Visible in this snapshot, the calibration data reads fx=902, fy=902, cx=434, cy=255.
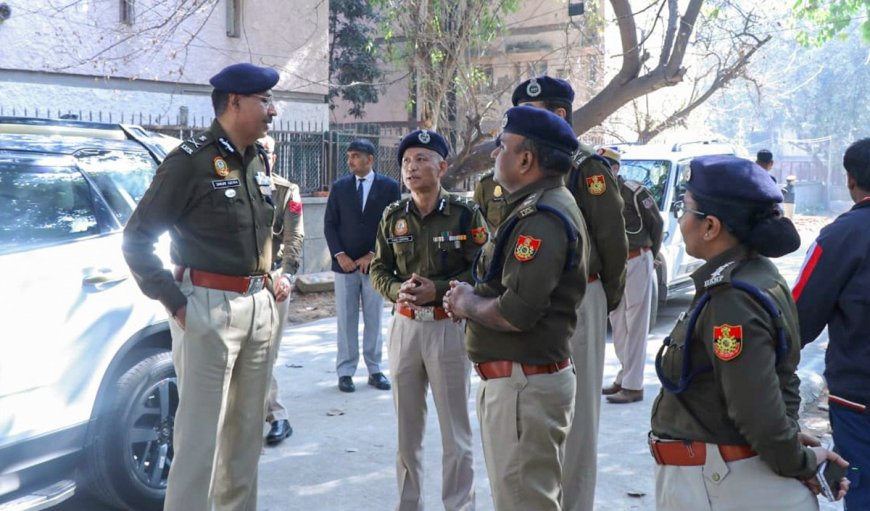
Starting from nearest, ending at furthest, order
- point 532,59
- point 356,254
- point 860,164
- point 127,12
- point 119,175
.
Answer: point 860,164
point 119,175
point 356,254
point 127,12
point 532,59

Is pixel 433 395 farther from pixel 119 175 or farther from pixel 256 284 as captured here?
pixel 119 175

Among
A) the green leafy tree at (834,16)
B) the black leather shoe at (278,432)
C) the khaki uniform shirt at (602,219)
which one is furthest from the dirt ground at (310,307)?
the green leafy tree at (834,16)

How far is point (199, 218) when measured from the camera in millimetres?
4008

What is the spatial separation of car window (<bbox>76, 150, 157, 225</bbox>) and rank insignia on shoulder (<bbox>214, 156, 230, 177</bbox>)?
105 cm

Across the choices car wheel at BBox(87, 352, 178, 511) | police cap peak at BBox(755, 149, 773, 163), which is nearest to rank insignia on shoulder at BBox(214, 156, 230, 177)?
car wheel at BBox(87, 352, 178, 511)

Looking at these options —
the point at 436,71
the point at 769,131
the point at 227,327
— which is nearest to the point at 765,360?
the point at 227,327

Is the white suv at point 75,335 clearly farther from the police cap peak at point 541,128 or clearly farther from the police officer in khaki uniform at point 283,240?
the police cap peak at point 541,128

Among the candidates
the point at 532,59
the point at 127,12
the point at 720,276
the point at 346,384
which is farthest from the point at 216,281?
the point at 532,59

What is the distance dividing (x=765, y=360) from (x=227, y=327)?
7.84 feet

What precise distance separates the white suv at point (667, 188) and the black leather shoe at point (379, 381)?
392cm

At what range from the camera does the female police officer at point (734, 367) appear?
2502 mm

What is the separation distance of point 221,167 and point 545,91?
67.1 inches

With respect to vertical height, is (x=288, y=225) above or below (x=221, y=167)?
below

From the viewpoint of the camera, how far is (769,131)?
66188 mm
